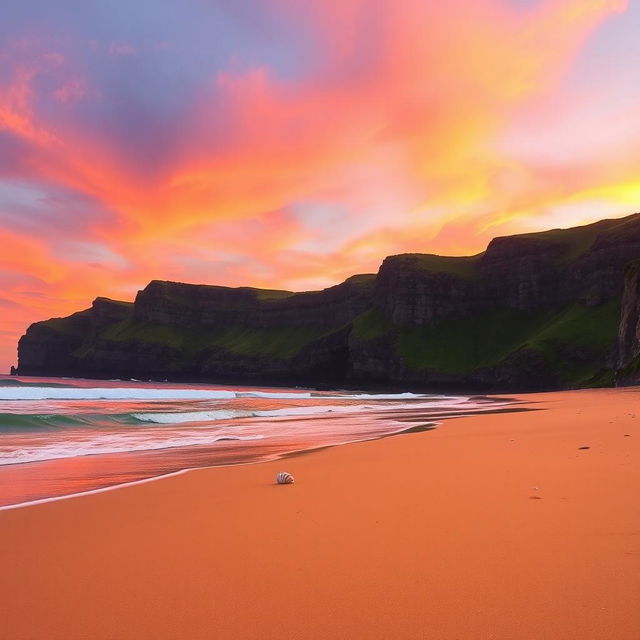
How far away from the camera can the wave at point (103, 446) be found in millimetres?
11516

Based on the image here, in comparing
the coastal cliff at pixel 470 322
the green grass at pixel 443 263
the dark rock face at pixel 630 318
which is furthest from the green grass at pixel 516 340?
the dark rock face at pixel 630 318

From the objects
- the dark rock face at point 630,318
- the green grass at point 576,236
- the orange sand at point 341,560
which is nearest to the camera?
the orange sand at point 341,560

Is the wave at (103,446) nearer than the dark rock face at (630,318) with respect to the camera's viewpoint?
Yes

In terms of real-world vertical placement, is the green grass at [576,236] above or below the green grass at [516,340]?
above

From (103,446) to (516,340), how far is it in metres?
120

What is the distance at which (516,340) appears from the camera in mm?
122500

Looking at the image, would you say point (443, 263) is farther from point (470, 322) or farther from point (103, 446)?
point (103, 446)

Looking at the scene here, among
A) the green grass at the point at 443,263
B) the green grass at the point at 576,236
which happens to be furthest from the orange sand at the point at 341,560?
the green grass at the point at 443,263

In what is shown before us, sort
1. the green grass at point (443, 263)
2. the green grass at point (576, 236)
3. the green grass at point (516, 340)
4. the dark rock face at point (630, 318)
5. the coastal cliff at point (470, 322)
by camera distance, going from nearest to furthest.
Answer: the dark rock face at point (630, 318), the green grass at point (516, 340), the coastal cliff at point (470, 322), the green grass at point (576, 236), the green grass at point (443, 263)

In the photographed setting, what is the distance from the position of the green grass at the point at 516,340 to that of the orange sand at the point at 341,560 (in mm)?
90005

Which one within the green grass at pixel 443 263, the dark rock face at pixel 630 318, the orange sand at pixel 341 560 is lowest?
the orange sand at pixel 341 560

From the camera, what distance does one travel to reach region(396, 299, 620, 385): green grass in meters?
94.3

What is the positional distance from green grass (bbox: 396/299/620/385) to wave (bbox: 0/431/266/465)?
83270 mm

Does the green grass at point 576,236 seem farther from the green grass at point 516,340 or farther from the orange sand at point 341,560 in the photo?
the orange sand at point 341,560
